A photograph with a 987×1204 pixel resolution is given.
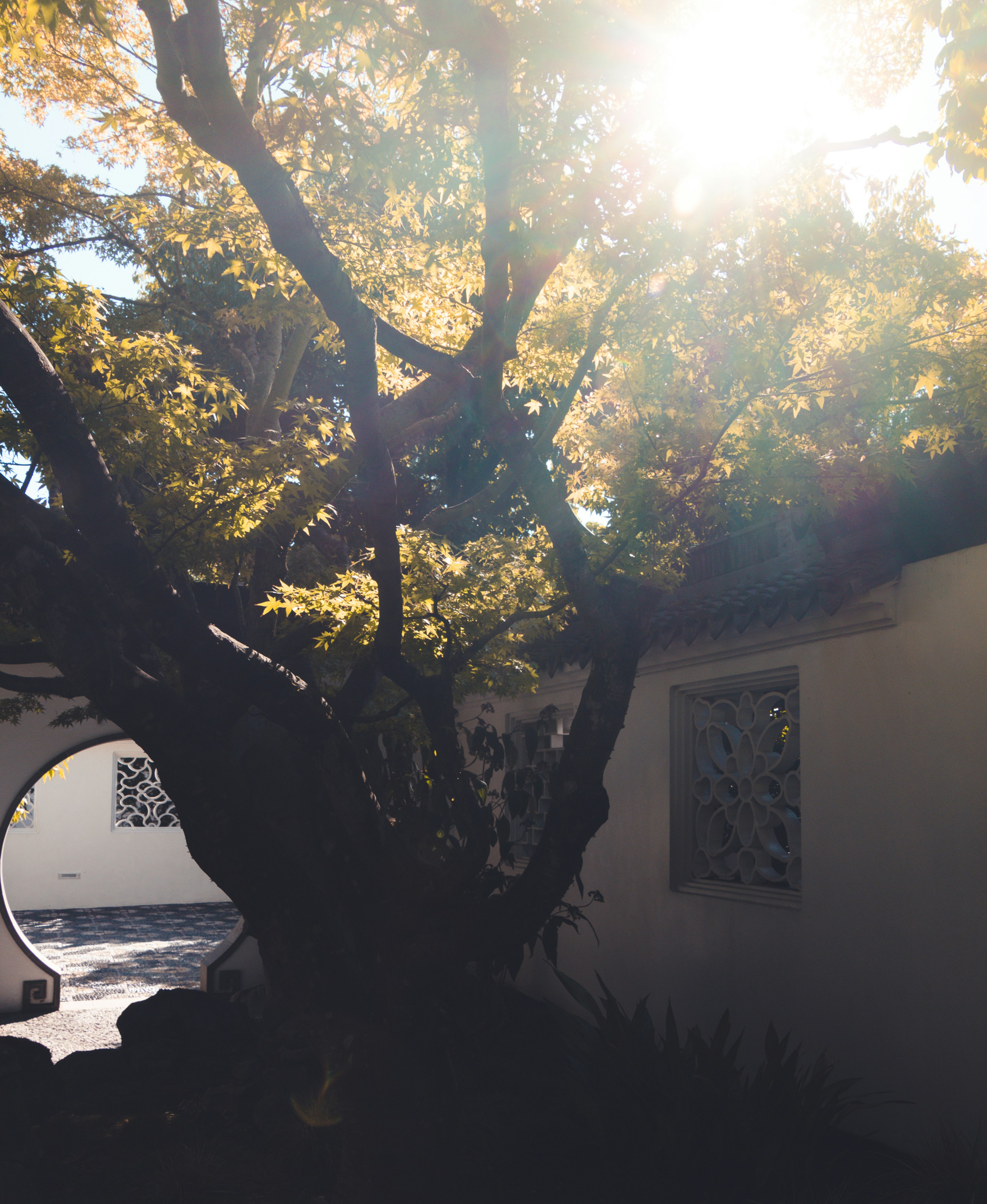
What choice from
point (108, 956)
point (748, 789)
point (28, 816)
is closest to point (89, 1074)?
point (748, 789)

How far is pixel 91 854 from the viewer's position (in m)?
18.0

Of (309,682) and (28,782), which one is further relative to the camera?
(28,782)

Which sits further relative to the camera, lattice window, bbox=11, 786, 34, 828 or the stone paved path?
lattice window, bbox=11, 786, 34, 828

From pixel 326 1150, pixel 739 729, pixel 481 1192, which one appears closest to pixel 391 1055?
pixel 481 1192

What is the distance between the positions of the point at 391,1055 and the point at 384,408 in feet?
12.6

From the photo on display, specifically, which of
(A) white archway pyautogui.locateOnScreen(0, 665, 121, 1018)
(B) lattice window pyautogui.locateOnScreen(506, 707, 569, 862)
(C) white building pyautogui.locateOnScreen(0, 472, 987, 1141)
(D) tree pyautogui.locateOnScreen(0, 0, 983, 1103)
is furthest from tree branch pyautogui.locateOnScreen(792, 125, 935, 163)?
(A) white archway pyautogui.locateOnScreen(0, 665, 121, 1018)

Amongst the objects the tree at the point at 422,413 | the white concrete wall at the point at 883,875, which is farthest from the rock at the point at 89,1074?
the white concrete wall at the point at 883,875

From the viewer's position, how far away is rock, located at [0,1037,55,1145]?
471 centimetres

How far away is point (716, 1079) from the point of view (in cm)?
463

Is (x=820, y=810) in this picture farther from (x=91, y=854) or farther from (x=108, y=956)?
(x=91, y=854)

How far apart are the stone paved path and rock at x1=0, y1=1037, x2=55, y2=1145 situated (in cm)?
179

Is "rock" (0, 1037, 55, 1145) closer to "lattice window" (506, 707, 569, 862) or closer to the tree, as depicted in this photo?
the tree

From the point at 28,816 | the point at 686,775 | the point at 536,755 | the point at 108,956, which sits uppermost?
Answer: the point at 536,755

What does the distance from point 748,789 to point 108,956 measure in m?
10.3
